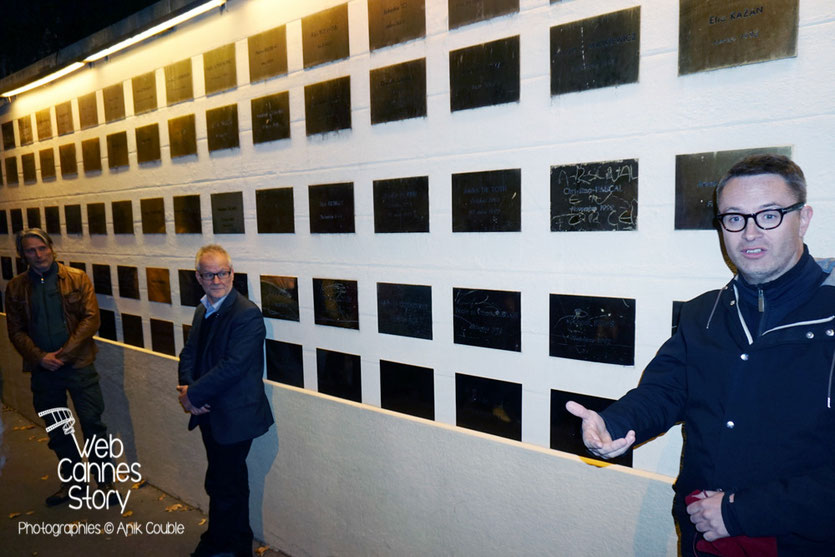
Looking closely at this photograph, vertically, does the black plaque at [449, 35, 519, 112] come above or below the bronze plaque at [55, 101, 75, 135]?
below

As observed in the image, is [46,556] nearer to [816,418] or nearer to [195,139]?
[195,139]

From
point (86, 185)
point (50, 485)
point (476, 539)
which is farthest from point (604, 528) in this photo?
point (86, 185)

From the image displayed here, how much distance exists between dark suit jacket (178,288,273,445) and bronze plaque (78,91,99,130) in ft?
8.04

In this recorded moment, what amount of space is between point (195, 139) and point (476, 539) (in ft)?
9.84

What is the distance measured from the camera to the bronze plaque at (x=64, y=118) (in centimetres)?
430

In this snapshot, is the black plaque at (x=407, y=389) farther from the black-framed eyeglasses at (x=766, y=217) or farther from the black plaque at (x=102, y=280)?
the black plaque at (x=102, y=280)

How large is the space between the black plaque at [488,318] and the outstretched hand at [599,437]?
2.50ft

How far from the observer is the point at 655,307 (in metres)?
1.86

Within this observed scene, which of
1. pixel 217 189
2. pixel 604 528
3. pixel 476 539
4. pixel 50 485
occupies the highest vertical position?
pixel 217 189

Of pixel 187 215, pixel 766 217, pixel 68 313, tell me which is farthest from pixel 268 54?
pixel 766 217

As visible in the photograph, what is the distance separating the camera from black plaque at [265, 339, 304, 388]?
3039 mm

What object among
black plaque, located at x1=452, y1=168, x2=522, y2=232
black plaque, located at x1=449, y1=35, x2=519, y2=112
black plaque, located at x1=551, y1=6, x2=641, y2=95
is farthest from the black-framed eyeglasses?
black plaque, located at x1=449, y1=35, x2=519, y2=112

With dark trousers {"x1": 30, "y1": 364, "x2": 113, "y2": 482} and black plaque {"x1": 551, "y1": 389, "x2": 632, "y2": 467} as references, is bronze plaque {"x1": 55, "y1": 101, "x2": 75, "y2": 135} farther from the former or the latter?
black plaque {"x1": 551, "y1": 389, "x2": 632, "y2": 467}

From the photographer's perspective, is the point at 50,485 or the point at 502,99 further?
the point at 50,485
